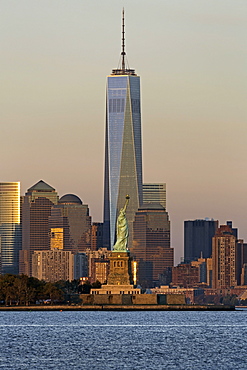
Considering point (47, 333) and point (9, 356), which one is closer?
point (9, 356)

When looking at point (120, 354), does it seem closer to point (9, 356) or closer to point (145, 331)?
point (9, 356)

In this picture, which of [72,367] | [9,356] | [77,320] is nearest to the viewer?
[72,367]

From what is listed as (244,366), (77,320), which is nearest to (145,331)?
(77,320)

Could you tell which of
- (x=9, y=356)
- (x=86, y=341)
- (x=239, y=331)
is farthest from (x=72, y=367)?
(x=239, y=331)

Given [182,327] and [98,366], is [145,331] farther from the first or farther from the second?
[98,366]

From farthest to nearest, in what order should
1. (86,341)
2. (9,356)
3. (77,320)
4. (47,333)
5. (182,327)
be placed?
(77,320) → (182,327) → (47,333) → (86,341) → (9,356)

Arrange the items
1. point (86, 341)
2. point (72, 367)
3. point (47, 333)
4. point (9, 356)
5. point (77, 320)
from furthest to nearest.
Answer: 1. point (77, 320)
2. point (47, 333)
3. point (86, 341)
4. point (9, 356)
5. point (72, 367)
